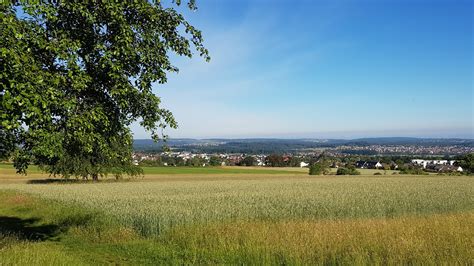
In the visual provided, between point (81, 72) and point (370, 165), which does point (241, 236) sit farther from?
point (370, 165)

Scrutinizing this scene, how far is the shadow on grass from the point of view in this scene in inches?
647

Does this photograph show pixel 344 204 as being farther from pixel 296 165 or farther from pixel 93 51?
pixel 296 165

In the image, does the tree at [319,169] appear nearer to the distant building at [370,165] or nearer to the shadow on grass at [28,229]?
the distant building at [370,165]

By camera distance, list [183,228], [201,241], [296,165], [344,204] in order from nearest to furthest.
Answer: [201,241] < [183,228] < [344,204] < [296,165]

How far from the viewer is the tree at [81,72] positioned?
314 inches

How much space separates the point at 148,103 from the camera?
11.6 metres

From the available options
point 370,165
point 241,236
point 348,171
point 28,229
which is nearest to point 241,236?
point 241,236

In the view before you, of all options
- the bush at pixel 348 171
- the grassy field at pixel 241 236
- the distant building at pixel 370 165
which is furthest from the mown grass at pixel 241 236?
the distant building at pixel 370 165

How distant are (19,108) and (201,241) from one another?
7686 millimetres

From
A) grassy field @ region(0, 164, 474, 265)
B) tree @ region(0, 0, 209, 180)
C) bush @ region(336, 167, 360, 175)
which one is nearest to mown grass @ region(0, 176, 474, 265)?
grassy field @ region(0, 164, 474, 265)

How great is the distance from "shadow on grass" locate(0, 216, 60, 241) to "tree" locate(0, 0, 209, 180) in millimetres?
6022

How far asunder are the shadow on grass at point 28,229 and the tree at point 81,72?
6022 mm

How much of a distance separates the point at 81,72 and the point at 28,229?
12.3 metres

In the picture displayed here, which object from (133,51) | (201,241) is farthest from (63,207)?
(133,51)
